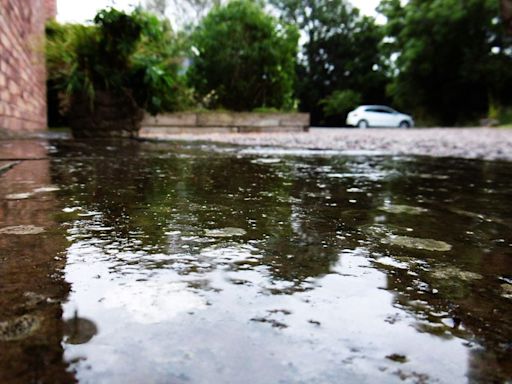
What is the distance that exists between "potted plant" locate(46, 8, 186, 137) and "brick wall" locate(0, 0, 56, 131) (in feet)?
1.09

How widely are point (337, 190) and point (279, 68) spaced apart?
1157 cm

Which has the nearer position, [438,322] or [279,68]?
[438,322]

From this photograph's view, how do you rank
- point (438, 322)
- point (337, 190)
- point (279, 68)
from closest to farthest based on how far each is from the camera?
point (438, 322), point (337, 190), point (279, 68)

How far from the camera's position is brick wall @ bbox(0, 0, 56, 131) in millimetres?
4219

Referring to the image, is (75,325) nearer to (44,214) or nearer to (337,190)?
(44,214)

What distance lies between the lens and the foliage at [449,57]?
65.1 feet

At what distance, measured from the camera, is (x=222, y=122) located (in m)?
10.9

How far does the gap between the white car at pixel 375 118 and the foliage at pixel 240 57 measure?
33.9ft

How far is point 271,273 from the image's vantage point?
0.62 metres

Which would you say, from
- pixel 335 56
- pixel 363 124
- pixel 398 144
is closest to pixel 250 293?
pixel 398 144

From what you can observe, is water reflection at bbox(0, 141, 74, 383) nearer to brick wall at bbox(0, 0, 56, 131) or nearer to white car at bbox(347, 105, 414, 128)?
brick wall at bbox(0, 0, 56, 131)

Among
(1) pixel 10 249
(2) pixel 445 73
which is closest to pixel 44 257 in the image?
(1) pixel 10 249

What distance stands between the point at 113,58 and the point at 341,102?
2259 cm

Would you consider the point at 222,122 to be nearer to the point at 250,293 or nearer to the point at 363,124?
the point at 250,293
